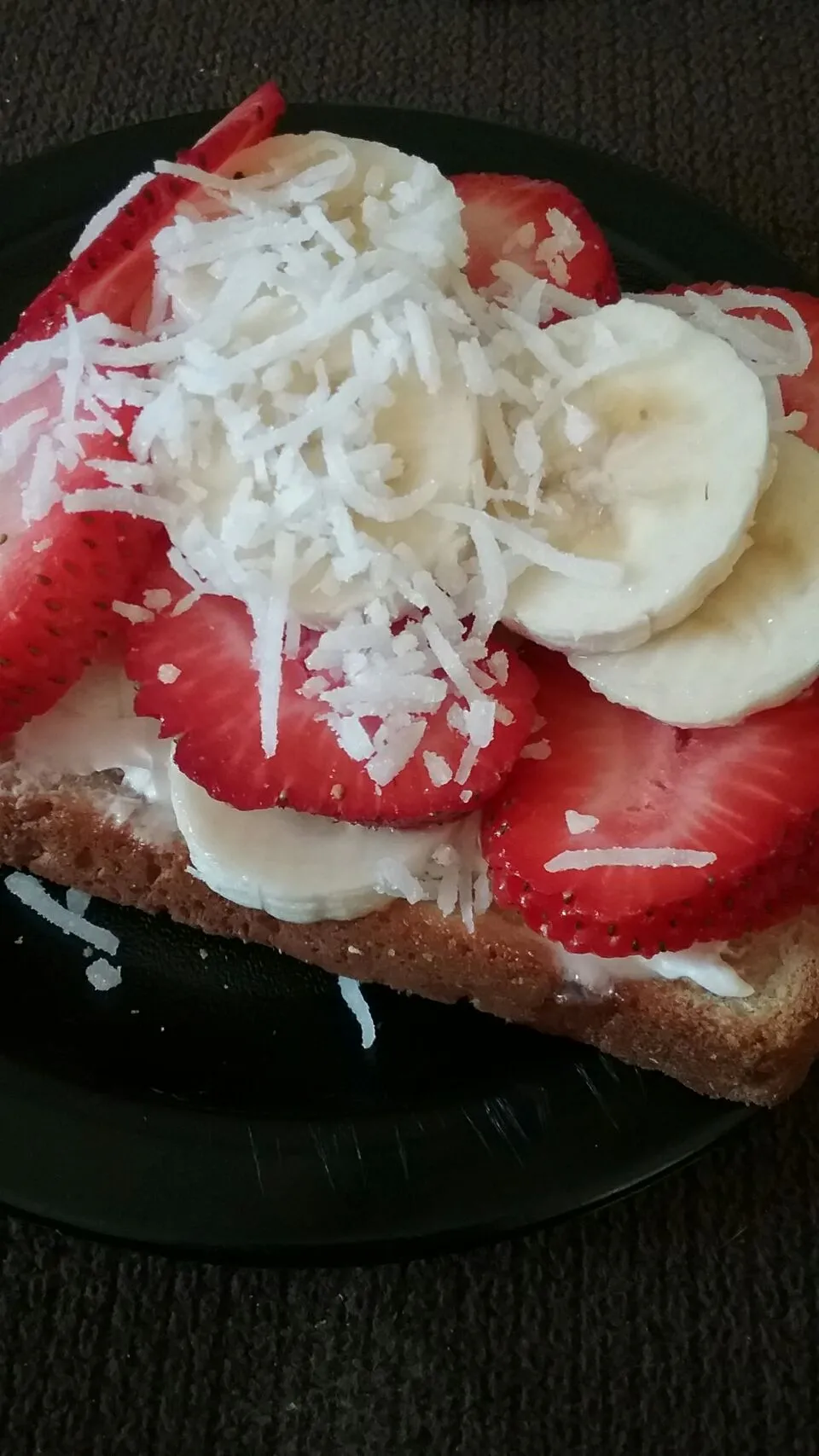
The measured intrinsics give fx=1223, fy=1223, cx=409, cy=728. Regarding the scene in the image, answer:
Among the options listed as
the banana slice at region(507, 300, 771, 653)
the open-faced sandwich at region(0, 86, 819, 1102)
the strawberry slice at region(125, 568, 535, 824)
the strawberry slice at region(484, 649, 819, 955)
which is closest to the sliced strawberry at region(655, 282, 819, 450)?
the open-faced sandwich at region(0, 86, 819, 1102)

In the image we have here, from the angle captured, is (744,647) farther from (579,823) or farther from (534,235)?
(534,235)

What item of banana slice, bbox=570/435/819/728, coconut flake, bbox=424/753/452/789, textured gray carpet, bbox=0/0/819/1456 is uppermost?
banana slice, bbox=570/435/819/728

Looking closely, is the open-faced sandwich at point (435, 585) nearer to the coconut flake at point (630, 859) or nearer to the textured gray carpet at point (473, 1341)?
the coconut flake at point (630, 859)

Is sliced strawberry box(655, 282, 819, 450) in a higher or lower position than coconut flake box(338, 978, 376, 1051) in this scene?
higher

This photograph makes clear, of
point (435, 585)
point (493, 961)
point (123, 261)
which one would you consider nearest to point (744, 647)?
point (435, 585)

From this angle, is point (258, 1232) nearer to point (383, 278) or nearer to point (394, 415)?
point (394, 415)

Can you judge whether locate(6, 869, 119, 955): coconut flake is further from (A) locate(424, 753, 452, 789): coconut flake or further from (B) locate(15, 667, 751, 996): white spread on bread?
(A) locate(424, 753, 452, 789): coconut flake

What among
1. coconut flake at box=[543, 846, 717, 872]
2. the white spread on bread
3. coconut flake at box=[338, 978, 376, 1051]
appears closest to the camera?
coconut flake at box=[543, 846, 717, 872]
